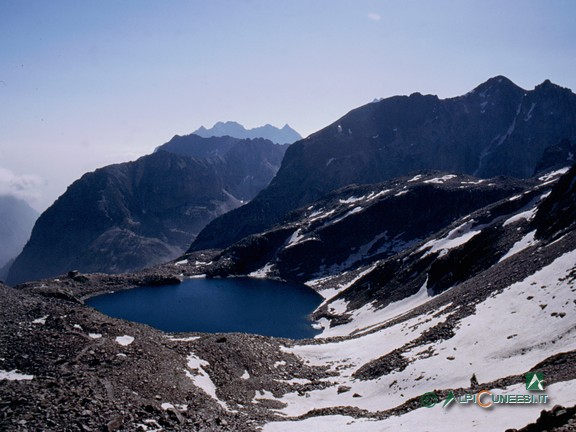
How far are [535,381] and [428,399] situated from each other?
7.51 m

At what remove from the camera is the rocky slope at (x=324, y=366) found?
23.1 m

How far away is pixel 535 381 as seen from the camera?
20.3 meters

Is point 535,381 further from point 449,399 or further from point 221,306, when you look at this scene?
point 221,306

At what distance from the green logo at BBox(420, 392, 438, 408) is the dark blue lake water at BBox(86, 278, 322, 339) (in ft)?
167

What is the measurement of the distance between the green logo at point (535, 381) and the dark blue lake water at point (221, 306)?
57450 millimetres

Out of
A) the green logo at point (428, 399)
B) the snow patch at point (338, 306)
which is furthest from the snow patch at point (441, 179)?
the green logo at point (428, 399)

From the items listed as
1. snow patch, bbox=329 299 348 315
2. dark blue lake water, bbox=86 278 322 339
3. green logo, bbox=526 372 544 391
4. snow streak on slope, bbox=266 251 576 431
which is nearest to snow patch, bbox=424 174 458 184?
dark blue lake water, bbox=86 278 322 339

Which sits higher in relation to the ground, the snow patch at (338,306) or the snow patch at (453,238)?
the snow patch at (453,238)

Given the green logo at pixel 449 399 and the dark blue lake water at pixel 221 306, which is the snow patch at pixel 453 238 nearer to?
the dark blue lake water at pixel 221 306

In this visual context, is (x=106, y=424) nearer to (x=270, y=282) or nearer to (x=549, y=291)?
(x=549, y=291)

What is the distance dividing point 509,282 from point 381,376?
57.3 feet

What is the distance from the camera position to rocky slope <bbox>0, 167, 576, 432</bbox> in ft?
75.7

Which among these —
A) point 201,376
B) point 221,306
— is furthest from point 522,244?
point 221,306

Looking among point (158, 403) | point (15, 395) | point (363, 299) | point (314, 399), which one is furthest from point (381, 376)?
point (363, 299)
